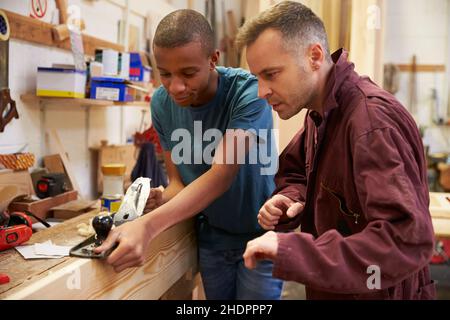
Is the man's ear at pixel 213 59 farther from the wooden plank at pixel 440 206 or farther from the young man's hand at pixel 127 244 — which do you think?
the wooden plank at pixel 440 206

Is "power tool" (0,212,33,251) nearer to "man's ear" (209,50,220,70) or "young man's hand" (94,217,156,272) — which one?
"young man's hand" (94,217,156,272)

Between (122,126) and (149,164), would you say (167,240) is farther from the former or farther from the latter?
(122,126)

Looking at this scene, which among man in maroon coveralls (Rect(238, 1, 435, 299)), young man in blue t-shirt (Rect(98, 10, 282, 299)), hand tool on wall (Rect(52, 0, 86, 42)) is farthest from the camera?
hand tool on wall (Rect(52, 0, 86, 42))

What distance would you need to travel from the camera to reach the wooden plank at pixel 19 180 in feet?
5.79

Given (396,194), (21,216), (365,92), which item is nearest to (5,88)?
(21,216)

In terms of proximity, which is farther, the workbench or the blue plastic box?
the blue plastic box

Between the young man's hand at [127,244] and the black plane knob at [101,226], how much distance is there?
0.02 m

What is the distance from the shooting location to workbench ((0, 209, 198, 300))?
880 millimetres

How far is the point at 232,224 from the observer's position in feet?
4.96

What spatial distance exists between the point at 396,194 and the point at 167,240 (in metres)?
0.76

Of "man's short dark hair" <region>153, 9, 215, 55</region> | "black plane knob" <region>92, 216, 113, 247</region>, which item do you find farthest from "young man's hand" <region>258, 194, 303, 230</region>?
"man's short dark hair" <region>153, 9, 215, 55</region>

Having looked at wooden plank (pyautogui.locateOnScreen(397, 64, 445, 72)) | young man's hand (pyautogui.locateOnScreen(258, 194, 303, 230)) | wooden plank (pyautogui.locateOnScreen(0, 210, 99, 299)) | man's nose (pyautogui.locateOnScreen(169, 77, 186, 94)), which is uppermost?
wooden plank (pyautogui.locateOnScreen(397, 64, 445, 72))

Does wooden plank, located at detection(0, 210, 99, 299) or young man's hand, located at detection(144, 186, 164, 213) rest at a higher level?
young man's hand, located at detection(144, 186, 164, 213)

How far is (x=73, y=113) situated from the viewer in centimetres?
241
